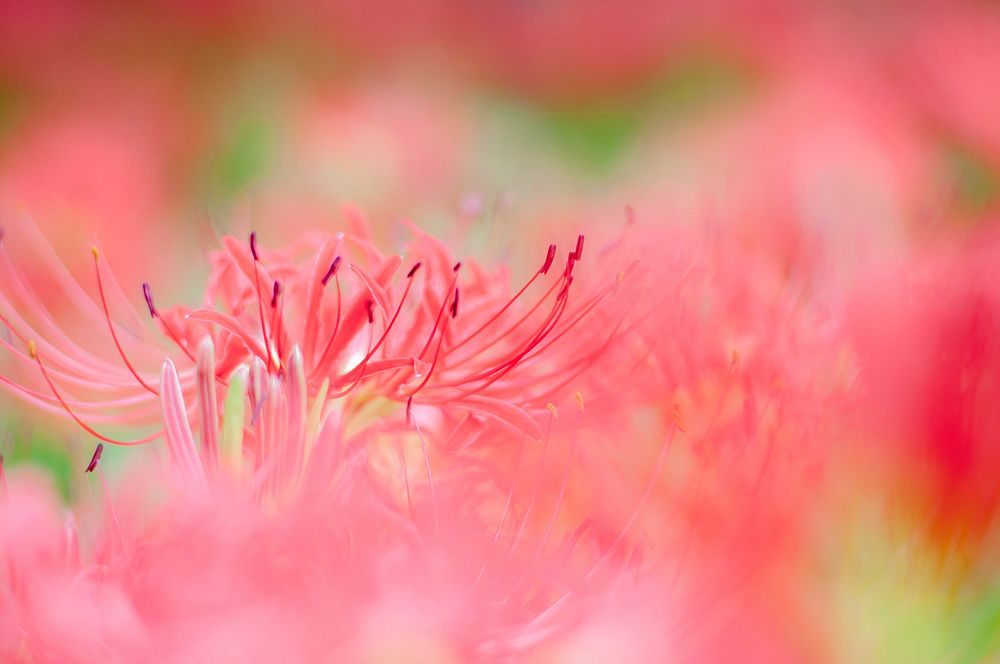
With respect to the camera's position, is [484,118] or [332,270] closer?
[332,270]

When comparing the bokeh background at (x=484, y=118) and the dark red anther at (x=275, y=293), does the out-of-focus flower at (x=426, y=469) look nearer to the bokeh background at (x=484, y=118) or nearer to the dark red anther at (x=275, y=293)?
the dark red anther at (x=275, y=293)

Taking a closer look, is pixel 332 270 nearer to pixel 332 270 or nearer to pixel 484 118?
pixel 332 270

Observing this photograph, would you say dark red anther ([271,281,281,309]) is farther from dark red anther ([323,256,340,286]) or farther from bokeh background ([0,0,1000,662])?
bokeh background ([0,0,1000,662])

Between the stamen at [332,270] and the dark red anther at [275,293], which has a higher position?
the stamen at [332,270]

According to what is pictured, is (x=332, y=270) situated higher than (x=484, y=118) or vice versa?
(x=484, y=118)

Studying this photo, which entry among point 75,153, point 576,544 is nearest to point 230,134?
point 75,153

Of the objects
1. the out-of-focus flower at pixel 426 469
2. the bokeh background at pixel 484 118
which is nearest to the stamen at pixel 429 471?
the out-of-focus flower at pixel 426 469

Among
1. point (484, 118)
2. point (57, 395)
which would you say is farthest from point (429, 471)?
point (484, 118)

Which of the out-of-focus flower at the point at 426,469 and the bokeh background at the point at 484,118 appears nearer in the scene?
the out-of-focus flower at the point at 426,469

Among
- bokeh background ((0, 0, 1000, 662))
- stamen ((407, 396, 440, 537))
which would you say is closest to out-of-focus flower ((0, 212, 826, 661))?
stamen ((407, 396, 440, 537))
